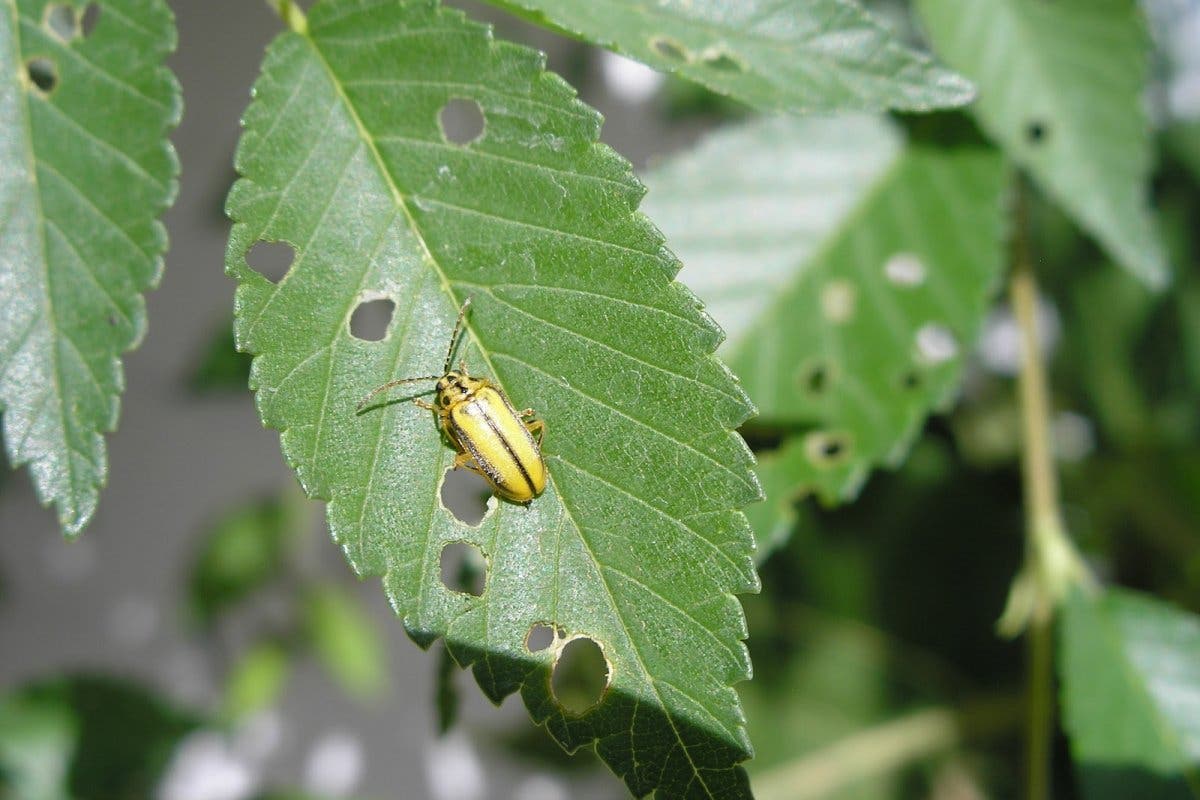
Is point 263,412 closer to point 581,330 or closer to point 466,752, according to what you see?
point 581,330

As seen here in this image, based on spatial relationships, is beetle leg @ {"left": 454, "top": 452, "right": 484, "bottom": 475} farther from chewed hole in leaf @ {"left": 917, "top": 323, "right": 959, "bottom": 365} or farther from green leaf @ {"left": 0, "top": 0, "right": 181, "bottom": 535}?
chewed hole in leaf @ {"left": 917, "top": 323, "right": 959, "bottom": 365}

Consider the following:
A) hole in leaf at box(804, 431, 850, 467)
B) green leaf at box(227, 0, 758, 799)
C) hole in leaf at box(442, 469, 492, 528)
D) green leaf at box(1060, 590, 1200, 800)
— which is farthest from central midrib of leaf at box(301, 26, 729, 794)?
green leaf at box(1060, 590, 1200, 800)

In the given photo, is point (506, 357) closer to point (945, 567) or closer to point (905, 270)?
point (905, 270)

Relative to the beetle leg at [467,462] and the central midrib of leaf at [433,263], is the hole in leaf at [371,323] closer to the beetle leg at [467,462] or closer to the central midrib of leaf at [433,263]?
the central midrib of leaf at [433,263]

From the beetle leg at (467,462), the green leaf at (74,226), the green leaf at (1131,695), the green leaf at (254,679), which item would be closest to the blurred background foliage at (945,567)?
the green leaf at (254,679)

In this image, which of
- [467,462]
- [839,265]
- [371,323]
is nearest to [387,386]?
[467,462]

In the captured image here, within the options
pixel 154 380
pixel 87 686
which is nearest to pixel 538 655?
pixel 87 686
